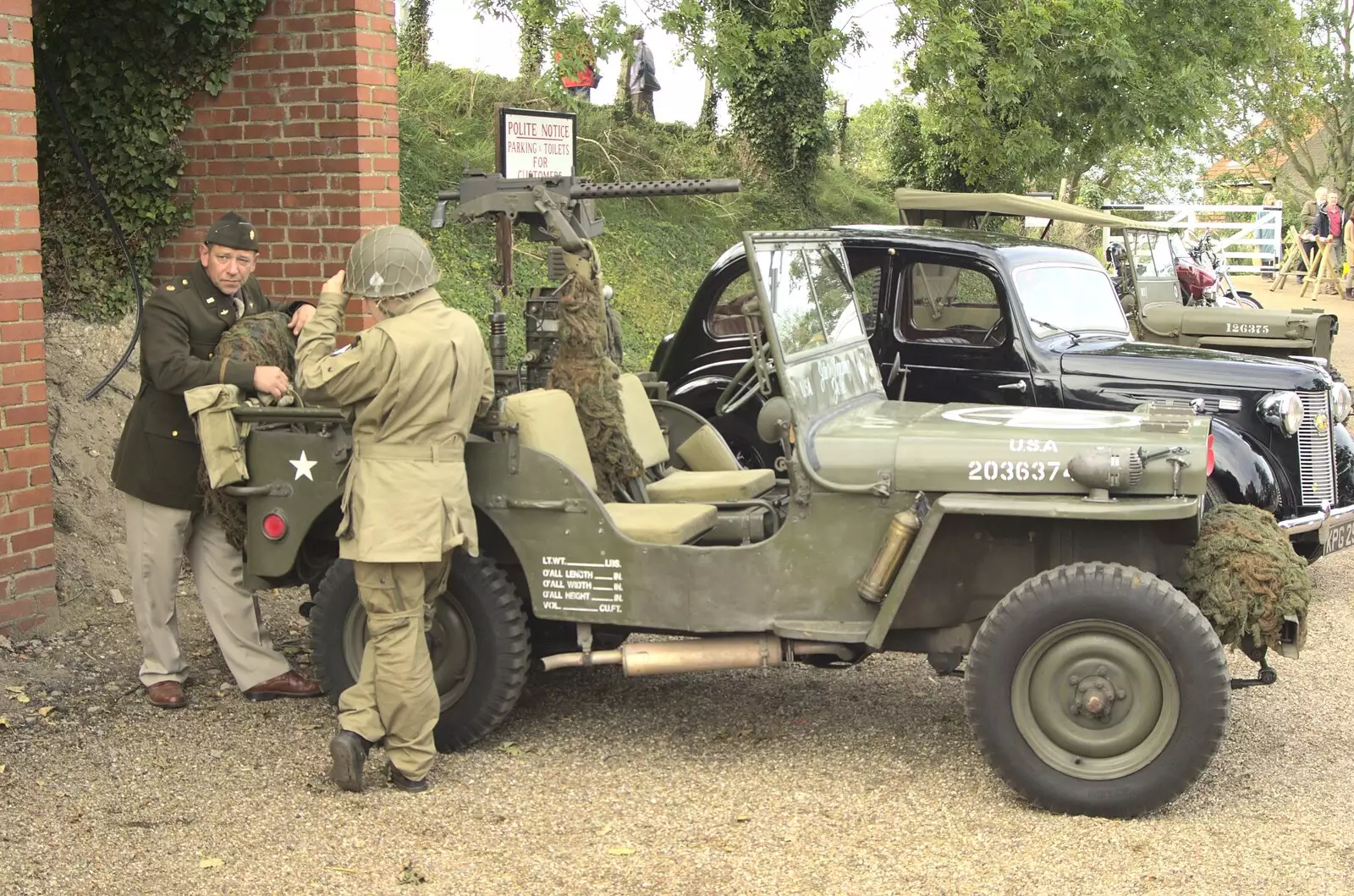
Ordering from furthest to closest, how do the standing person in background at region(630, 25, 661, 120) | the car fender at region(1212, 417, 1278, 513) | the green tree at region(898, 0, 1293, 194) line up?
1. the standing person in background at region(630, 25, 661, 120)
2. the green tree at region(898, 0, 1293, 194)
3. the car fender at region(1212, 417, 1278, 513)

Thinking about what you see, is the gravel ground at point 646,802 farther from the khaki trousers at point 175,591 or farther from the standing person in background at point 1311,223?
the standing person in background at point 1311,223

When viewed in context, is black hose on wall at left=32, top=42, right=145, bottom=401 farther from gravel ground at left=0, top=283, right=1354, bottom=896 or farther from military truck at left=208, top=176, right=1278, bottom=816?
military truck at left=208, top=176, right=1278, bottom=816

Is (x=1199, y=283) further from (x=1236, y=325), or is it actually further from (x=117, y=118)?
(x=117, y=118)

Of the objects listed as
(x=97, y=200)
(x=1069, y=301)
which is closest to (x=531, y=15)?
(x=97, y=200)

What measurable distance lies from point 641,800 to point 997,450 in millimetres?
1638

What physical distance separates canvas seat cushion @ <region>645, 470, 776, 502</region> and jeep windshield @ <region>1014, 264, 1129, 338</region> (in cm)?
250

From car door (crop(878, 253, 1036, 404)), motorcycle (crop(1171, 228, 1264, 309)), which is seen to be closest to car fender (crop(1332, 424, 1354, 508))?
car door (crop(878, 253, 1036, 404))

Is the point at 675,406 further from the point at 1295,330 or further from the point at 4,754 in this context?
the point at 1295,330

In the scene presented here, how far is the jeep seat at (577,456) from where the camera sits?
519cm

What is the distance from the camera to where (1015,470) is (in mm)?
4832

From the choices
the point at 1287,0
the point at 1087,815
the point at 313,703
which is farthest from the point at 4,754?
the point at 1287,0

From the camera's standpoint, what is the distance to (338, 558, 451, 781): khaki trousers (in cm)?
483

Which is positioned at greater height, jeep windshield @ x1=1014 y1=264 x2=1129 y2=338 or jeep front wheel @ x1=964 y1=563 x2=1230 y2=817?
jeep windshield @ x1=1014 y1=264 x2=1129 y2=338

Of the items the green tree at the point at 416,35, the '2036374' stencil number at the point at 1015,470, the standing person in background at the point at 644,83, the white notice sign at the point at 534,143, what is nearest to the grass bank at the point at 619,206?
the green tree at the point at 416,35
